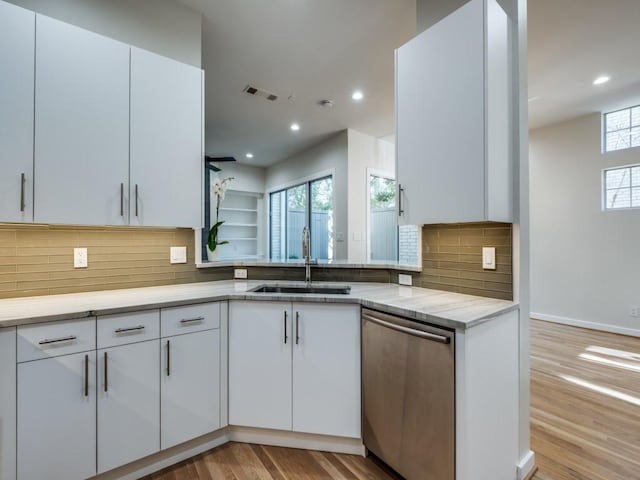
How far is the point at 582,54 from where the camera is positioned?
111 inches

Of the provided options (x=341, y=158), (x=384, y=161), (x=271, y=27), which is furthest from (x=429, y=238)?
(x=384, y=161)

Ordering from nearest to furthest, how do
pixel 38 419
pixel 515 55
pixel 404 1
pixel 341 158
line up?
pixel 38 419, pixel 515 55, pixel 404 1, pixel 341 158

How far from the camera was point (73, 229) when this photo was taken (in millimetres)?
1891

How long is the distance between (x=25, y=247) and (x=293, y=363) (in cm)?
168

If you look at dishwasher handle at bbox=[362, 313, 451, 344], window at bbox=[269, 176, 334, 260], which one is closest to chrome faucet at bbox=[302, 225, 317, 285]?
dishwasher handle at bbox=[362, 313, 451, 344]

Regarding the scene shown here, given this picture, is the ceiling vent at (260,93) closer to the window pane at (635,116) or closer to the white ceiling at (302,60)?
the white ceiling at (302,60)

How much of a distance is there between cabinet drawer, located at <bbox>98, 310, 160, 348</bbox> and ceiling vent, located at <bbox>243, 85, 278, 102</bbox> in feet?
9.16

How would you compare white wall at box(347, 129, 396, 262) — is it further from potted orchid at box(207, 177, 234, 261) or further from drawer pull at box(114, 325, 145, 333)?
drawer pull at box(114, 325, 145, 333)

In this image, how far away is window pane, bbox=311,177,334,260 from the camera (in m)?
5.29

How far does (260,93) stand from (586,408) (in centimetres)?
423

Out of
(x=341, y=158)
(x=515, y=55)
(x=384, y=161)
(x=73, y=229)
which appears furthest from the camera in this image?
(x=384, y=161)

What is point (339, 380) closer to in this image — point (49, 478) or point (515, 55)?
point (49, 478)

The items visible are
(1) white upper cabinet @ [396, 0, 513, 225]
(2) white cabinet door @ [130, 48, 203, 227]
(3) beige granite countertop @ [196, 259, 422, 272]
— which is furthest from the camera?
(3) beige granite countertop @ [196, 259, 422, 272]

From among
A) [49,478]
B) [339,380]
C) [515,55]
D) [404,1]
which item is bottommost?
[49,478]
